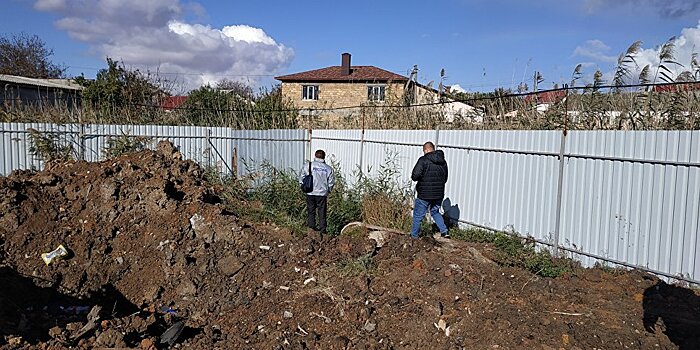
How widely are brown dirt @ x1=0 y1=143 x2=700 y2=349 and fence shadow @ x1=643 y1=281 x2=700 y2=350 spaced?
18mm

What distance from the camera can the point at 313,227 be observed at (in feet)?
30.9

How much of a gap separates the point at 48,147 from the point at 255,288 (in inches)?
332

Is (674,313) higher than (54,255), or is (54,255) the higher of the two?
(674,313)

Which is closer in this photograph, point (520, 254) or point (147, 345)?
point (147, 345)

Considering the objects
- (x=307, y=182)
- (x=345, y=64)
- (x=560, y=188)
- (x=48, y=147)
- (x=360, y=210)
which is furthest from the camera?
(x=345, y=64)

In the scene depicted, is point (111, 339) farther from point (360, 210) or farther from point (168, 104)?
point (168, 104)

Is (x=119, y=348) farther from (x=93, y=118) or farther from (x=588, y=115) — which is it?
(x=93, y=118)

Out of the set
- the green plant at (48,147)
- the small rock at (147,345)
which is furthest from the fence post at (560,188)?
the green plant at (48,147)

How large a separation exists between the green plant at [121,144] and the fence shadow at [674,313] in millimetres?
11557

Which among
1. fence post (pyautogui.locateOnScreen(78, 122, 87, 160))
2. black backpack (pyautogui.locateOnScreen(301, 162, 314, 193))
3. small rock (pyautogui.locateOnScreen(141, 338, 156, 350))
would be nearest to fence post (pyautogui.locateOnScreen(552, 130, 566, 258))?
black backpack (pyautogui.locateOnScreen(301, 162, 314, 193))

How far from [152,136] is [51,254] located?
671cm

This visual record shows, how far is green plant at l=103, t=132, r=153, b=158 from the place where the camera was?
42.5 ft

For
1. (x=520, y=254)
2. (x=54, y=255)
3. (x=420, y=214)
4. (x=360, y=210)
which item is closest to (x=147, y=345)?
(x=54, y=255)

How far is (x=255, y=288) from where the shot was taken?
6680 millimetres
